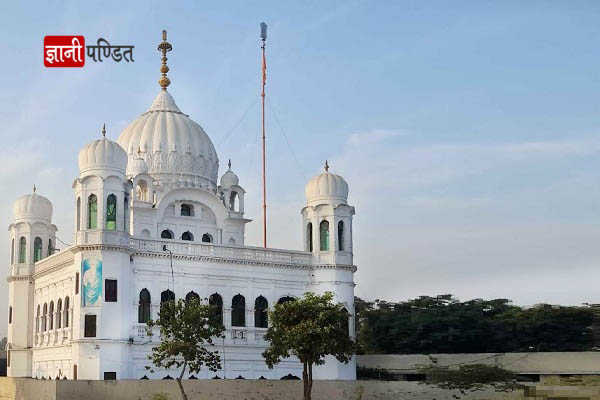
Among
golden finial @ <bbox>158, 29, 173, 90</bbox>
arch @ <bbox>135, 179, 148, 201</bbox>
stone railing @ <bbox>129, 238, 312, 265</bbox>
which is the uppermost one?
golden finial @ <bbox>158, 29, 173, 90</bbox>

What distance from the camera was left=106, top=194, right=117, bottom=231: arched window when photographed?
3512 centimetres

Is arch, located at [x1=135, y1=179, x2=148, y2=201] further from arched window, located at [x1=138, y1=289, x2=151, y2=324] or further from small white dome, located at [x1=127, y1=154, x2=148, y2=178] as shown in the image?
arched window, located at [x1=138, y1=289, x2=151, y2=324]

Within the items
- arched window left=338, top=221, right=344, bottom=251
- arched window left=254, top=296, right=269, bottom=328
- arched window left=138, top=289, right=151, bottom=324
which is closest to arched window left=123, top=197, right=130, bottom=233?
arched window left=138, top=289, right=151, bottom=324

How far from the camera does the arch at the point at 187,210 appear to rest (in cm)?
4256

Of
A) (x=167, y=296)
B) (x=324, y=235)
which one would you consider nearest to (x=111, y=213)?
(x=167, y=296)

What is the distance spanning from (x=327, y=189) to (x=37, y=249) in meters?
14.6

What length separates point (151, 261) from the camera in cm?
3606

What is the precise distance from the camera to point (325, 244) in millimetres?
40719

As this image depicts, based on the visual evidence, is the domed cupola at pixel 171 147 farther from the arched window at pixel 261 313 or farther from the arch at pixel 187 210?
the arched window at pixel 261 313

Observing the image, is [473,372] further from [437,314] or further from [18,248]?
[18,248]

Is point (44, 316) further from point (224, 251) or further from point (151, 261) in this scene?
point (224, 251)

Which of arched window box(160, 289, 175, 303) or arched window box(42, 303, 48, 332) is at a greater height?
arched window box(160, 289, 175, 303)

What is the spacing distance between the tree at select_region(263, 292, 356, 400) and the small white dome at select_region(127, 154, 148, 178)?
12.4m

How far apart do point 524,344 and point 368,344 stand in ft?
27.4
